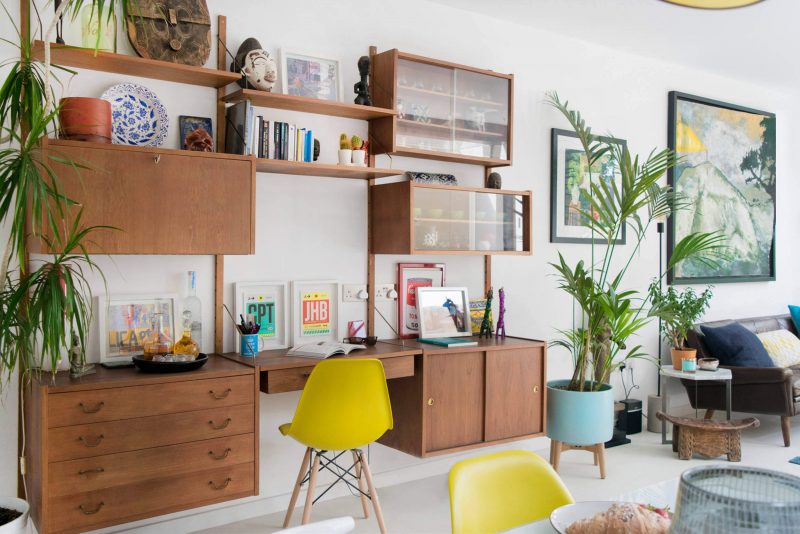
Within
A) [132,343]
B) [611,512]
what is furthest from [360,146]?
[611,512]

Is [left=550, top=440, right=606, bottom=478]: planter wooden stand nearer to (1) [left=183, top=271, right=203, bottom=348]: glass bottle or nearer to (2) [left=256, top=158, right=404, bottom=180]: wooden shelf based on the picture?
(2) [left=256, top=158, right=404, bottom=180]: wooden shelf

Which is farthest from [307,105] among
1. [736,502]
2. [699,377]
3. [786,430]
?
[786,430]

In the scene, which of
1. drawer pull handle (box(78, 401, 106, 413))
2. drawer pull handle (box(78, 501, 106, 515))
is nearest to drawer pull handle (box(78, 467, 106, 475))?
drawer pull handle (box(78, 501, 106, 515))

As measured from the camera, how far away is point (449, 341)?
3.88 m

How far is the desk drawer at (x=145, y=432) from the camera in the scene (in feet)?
8.63

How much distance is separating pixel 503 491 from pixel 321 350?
162cm

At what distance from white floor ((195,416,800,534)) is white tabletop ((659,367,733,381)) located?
0.50m

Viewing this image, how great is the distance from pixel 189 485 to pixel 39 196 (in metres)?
1.32

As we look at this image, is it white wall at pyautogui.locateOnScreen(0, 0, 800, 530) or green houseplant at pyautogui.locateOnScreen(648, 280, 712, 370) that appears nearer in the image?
white wall at pyautogui.locateOnScreen(0, 0, 800, 530)

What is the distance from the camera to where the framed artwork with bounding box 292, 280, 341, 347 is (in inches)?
146

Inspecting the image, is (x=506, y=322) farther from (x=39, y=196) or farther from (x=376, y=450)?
(x=39, y=196)

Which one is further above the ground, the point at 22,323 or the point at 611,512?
the point at 22,323

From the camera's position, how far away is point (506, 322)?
4.59 metres

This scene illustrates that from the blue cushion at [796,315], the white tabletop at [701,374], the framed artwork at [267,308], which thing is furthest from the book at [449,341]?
the blue cushion at [796,315]
